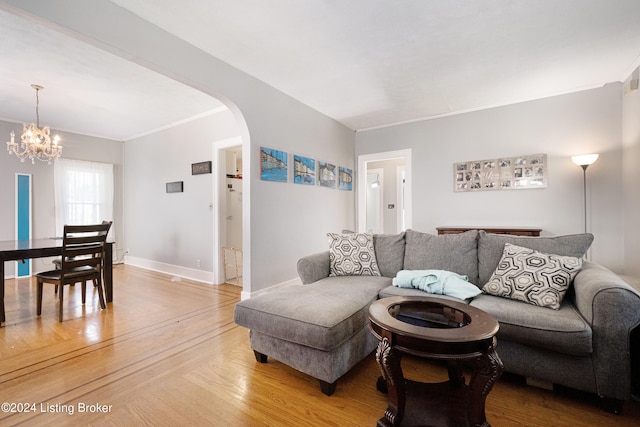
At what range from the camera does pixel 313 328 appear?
1.58m

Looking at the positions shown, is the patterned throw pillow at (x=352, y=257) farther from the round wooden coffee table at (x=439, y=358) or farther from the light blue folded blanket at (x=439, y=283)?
the round wooden coffee table at (x=439, y=358)

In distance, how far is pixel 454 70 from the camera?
10.1 feet

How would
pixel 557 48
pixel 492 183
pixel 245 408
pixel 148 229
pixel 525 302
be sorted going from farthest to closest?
pixel 148 229, pixel 492 183, pixel 557 48, pixel 525 302, pixel 245 408

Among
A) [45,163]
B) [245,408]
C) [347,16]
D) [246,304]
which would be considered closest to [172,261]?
[45,163]

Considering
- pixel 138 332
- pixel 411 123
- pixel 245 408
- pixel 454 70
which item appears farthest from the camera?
pixel 411 123

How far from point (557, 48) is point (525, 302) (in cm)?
247

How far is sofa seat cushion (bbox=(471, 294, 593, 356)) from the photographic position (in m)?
1.46

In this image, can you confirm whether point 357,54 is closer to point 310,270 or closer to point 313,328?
point 310,270

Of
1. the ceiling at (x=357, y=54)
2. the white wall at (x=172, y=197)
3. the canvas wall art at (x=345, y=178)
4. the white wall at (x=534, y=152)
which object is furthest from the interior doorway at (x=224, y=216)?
the white wall at (x=534, y=152)

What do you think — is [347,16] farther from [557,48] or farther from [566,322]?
[566,322]

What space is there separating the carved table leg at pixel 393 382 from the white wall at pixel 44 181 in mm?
5979

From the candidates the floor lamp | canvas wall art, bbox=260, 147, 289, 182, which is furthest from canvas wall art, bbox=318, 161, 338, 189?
the floor lamp

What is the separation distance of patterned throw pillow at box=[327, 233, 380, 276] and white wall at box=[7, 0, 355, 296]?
3.25 ft

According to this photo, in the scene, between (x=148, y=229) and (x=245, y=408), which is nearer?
(x=245, y=408)
